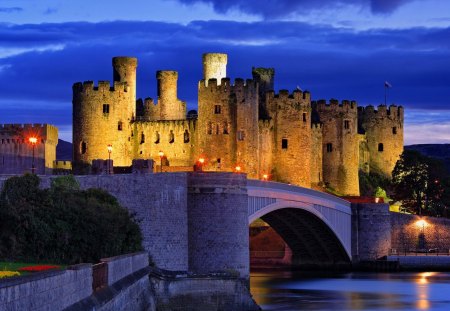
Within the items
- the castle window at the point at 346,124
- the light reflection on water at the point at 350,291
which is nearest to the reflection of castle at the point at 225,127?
the castle window at the point at 346,124

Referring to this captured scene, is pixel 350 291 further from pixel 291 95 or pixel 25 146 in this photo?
pixel 291 95

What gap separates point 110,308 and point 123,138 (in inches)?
2400

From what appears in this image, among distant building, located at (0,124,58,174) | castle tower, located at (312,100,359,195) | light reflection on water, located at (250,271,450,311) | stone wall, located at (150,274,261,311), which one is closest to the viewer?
stone wall, located at (150,274,261,311)

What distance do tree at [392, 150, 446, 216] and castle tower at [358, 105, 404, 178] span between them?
167 cm

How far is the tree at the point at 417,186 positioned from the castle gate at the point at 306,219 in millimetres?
24105

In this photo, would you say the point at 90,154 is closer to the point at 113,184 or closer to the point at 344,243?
the point at 344,243

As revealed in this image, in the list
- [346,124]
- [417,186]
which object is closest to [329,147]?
[346,124]

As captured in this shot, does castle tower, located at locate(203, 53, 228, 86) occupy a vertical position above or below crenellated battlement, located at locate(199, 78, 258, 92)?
above

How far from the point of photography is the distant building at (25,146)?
2863 inches

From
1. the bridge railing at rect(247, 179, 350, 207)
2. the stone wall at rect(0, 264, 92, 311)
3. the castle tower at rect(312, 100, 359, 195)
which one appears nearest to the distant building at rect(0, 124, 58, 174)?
the bridge railing at rect(247, 179, 350, 207)

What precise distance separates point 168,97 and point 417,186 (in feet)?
76.4

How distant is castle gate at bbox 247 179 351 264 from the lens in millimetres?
56281

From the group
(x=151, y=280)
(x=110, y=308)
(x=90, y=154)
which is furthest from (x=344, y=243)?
(x=110, y=308)

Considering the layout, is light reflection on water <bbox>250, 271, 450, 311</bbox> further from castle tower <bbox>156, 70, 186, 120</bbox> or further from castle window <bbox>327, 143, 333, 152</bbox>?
castle window <bbox>327, 143, 333, 152</bbox>
